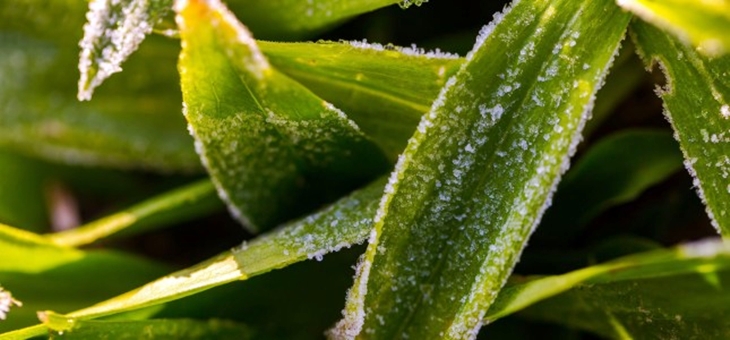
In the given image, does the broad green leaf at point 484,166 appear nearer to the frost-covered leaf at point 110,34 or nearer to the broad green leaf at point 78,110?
the frost-covered leaf at point 110,34

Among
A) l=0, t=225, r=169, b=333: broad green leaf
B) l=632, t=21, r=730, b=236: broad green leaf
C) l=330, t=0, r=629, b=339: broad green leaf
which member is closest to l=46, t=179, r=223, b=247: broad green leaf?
l=0, t=225, r=169, b=333: broad green leaf

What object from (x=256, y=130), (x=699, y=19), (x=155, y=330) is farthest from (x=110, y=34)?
(x=699, y=19)

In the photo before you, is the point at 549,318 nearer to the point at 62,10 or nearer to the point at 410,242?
the point at 410,242

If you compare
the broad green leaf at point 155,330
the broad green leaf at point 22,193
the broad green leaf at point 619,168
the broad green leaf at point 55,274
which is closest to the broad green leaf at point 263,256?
the broad green leaf at point 155,330

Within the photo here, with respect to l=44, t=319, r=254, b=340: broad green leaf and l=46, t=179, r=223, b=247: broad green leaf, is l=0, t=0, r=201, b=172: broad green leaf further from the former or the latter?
l=44, t=319, r=254, b=340: broad green leaf

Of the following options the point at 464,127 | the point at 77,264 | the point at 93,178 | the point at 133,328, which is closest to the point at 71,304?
the point at 77,264

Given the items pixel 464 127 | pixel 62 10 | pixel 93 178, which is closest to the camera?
pixel 464 127
